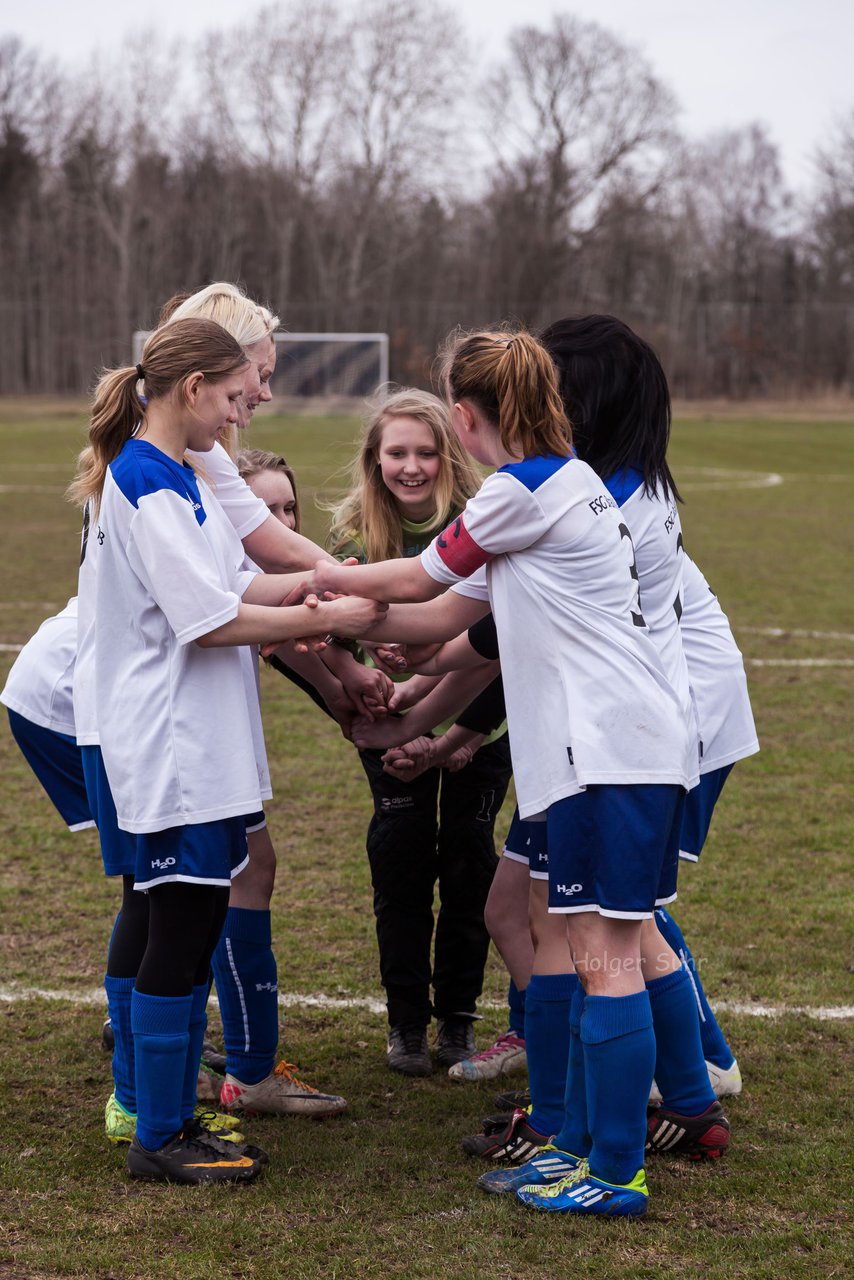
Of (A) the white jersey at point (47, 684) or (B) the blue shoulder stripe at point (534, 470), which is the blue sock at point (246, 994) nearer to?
(A) the white jersey at point (47, 684)

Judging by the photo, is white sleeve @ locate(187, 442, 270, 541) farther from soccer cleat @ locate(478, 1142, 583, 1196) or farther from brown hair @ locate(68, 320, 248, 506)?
soccer cleat @ locate(478, 1142, 583, 1196)

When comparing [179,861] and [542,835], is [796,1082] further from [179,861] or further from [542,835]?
[179,861]

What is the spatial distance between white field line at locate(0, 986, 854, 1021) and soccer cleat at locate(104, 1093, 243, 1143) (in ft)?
2.57

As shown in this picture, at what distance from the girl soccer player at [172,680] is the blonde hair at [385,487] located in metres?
0.74

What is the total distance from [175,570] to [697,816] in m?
1.41

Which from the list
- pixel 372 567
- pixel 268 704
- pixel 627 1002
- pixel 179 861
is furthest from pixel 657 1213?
pixel 268 704

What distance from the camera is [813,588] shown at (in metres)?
11.2

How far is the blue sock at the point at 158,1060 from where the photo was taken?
2.96m

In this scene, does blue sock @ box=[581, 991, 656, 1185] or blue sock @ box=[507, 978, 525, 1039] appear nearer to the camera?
blue sock @ box=[581, 991, 656, 1185]

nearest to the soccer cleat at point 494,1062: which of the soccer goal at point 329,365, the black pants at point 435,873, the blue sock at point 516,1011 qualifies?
the blue sock at point 516,1011

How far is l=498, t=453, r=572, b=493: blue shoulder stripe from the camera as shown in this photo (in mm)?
2773

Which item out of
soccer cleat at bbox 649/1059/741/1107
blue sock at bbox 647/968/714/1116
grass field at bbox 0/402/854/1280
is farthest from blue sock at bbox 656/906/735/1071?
blue sock at bbox 647/968/714/1116

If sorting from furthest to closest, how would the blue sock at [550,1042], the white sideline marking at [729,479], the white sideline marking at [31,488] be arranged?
1. the white sideline marking at [729,479]
2. the white sideline marking at [31,488]
3. the blue sock at [550,1042]

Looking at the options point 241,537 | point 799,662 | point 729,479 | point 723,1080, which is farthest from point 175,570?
point 729,479
